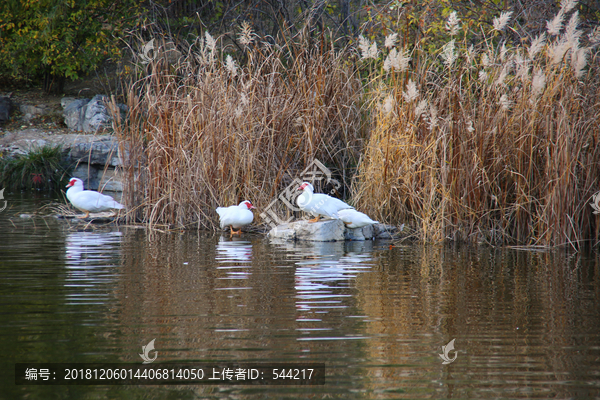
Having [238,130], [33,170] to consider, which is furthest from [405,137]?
[33,170]

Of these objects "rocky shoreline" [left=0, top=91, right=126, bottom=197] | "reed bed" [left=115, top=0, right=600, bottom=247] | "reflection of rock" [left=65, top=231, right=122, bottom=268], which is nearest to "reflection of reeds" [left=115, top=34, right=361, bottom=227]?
"reed bed" [left=115, top=0, right=600, bottom=247]

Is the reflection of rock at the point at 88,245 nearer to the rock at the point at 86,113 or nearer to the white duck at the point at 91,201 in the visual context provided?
the white duck at the point at 91,201

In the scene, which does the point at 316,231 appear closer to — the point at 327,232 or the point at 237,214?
the point at 327,232

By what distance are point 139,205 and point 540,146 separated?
5.21m

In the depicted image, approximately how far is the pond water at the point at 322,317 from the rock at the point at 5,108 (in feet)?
42.1

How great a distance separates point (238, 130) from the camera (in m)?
7.70

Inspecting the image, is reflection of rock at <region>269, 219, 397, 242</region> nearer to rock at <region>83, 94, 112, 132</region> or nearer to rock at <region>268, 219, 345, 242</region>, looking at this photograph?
rock at <region>268, 219, 345, 242</region>

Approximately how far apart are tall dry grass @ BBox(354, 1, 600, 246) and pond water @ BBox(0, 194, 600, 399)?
59cm

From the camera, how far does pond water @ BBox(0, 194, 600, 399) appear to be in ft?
9.52

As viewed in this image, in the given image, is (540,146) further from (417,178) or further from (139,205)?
(139,205)

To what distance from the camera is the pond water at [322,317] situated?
2.90m

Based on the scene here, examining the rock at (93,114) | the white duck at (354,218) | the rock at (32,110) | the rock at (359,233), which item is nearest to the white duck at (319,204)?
the white duck at (354,218)

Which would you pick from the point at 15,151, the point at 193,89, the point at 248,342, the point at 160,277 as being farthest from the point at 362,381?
the point at 15,151

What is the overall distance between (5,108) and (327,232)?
14131 millimetres
